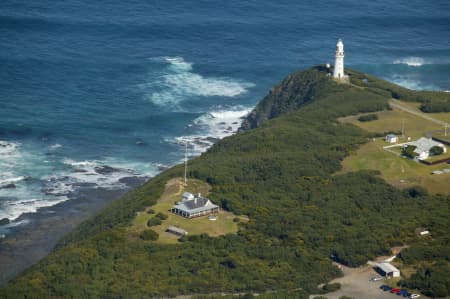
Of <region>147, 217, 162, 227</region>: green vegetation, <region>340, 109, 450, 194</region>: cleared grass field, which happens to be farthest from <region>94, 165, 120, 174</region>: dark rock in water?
<region>147, 217, 162, 227</region>: green vegetation

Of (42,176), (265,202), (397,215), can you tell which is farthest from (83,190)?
(397,215)

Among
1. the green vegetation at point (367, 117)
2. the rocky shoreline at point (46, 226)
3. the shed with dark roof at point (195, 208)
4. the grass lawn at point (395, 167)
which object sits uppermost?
the green vegetation at point (367, 117)

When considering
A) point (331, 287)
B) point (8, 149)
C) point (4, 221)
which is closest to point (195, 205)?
point (331, 287)

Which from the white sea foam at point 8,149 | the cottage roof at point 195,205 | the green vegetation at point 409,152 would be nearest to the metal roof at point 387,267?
the cottage roof at point 195,205

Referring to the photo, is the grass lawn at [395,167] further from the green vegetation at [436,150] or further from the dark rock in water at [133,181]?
the dark rock in water at [133,181]

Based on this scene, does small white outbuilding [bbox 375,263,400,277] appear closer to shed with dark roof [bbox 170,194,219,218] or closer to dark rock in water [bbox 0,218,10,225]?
shed with dark roof [bbox 170,194,219,218]

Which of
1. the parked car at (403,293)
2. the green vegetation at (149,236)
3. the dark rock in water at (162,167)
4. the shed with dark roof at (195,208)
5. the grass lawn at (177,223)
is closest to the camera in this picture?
the parked car at (403,293)

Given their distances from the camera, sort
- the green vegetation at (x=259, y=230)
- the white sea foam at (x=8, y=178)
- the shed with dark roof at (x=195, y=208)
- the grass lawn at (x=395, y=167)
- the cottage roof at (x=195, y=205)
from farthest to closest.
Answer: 1. the white sea foam at (x=8, y=178)
2. the grass lawn at (x=395, y=167)
3. the cottage roof at (x=195, y=205)
4. the shed with dark roof at (x=195, y=208)
5. the green vegetation at (x=259, y=230)
